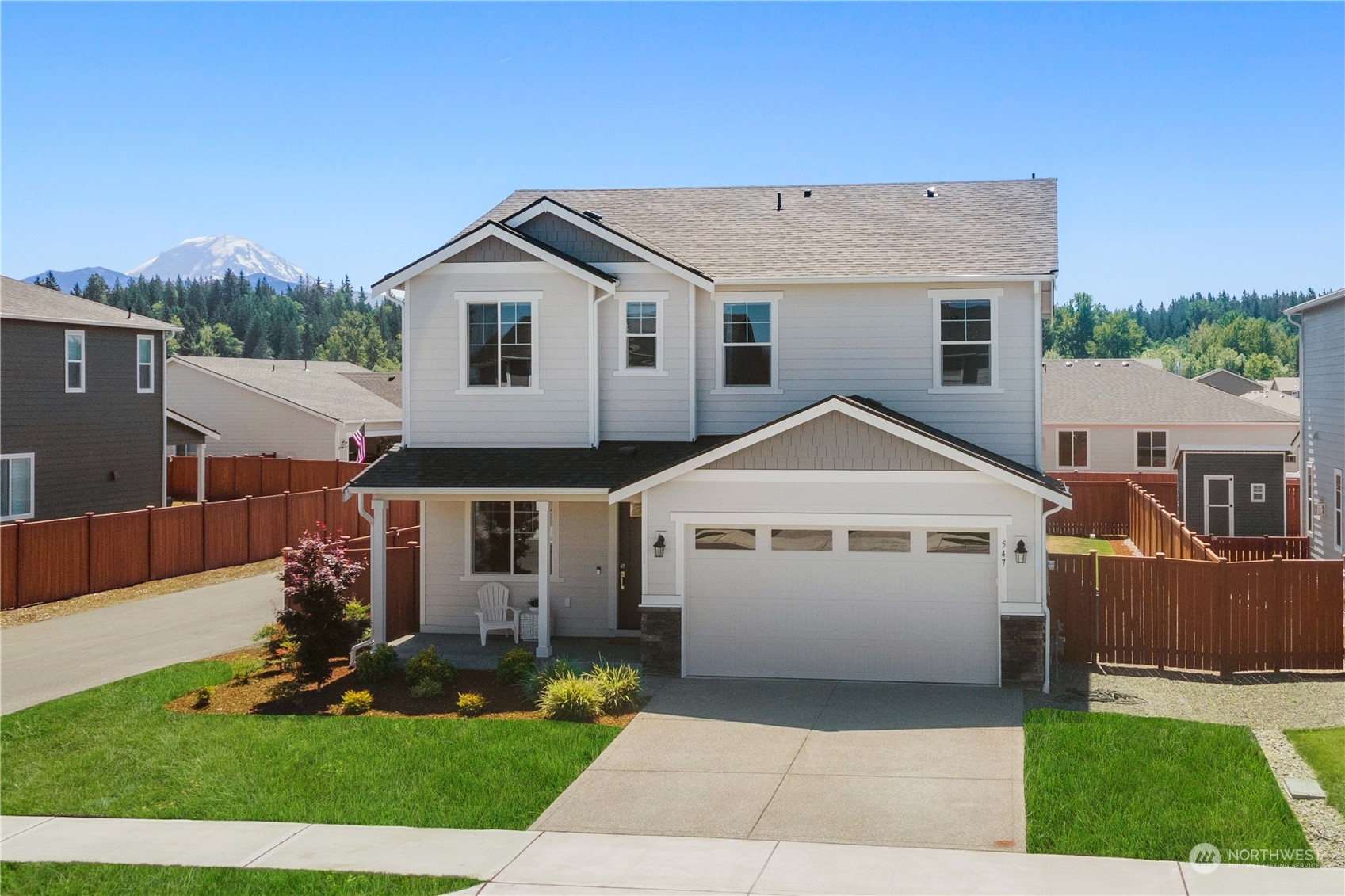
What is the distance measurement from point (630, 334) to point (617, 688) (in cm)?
661

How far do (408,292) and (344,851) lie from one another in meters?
10.9

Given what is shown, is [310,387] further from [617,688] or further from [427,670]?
[617,688]

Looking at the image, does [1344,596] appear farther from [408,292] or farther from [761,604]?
[408,292]

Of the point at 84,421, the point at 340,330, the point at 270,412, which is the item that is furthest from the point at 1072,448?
the point at 340,330

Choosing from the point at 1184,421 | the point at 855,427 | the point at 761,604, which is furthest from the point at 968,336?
the point at 1184,421

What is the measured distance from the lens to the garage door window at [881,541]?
15117mm

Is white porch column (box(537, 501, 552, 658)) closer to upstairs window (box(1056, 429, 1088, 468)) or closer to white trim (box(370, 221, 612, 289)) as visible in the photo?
white trim (box(370, 221, 612, 289))

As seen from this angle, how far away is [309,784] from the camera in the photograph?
1102 centimetres

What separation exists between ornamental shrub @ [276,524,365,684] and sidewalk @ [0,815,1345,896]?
14.3 ft

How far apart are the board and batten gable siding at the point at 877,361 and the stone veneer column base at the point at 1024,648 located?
382cm

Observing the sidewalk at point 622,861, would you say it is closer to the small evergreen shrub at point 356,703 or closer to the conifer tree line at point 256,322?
the small evergreen shrub at point 356,703

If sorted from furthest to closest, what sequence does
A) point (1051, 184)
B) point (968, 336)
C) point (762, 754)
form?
point (1051, 184) < point (968, 336) < point (762, 754)

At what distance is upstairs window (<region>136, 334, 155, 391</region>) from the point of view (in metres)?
32.4

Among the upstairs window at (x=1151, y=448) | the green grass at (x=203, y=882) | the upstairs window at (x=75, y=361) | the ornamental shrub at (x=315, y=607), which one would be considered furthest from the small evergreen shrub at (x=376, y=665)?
the upstairs window at (x=1151, y=448)
